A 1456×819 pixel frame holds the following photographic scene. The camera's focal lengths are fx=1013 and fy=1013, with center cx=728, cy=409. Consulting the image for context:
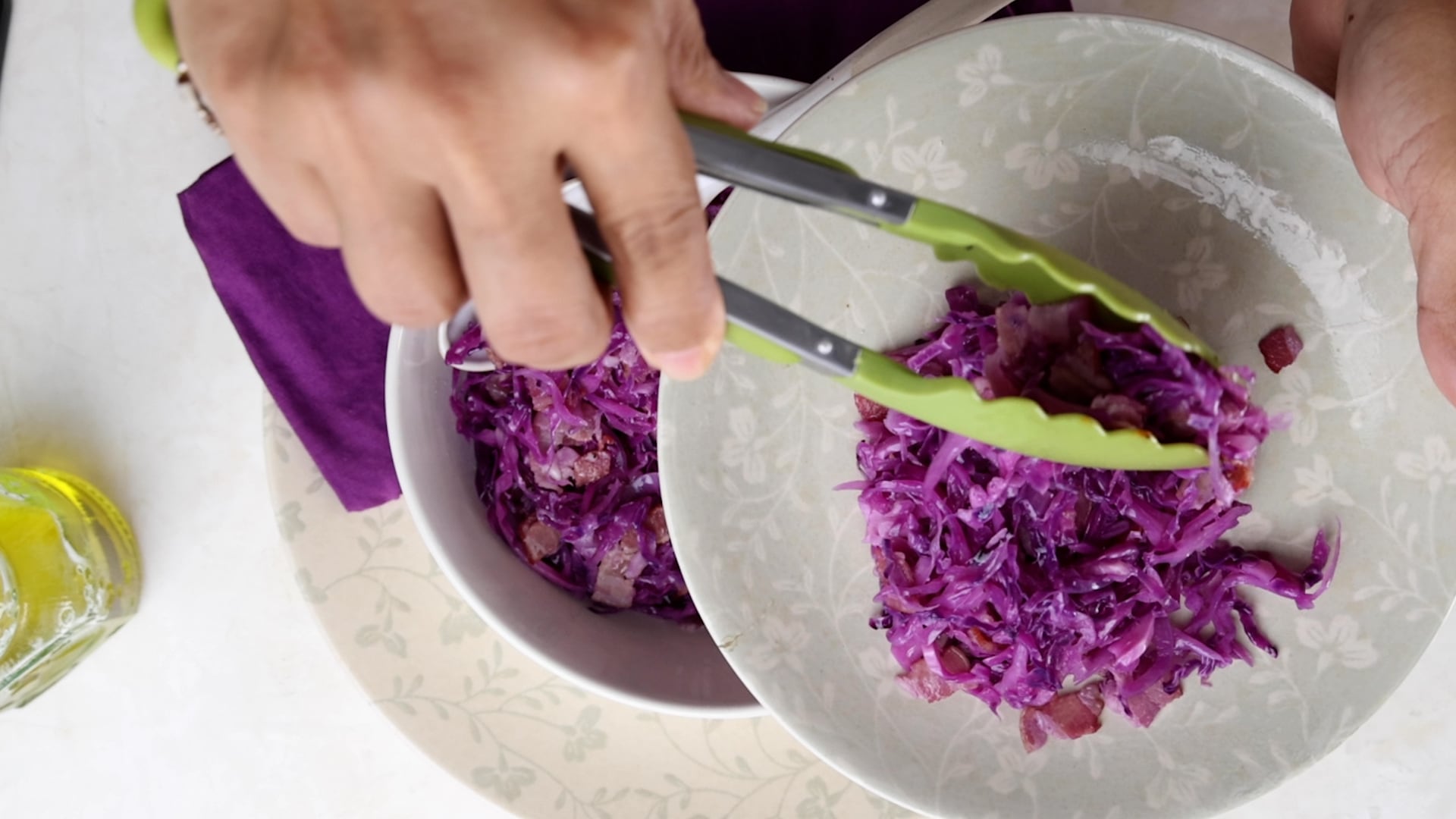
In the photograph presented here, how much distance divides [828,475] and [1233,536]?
1.83 ft

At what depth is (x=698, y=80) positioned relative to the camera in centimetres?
108

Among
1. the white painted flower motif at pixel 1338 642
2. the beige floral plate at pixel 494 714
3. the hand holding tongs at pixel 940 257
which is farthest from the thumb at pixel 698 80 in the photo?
the white painted flower motif at pixel 1338 642

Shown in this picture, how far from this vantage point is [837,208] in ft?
2.99

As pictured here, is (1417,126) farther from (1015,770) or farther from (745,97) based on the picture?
(1015,770)

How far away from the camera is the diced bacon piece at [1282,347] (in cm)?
129

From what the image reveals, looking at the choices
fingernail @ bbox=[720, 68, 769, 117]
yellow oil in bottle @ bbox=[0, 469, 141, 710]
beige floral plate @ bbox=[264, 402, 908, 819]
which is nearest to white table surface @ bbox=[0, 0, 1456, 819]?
yellow oil in bottle @ bbox=[0, 469, 141, 710]

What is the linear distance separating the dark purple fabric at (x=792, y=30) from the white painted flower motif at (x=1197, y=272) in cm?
47

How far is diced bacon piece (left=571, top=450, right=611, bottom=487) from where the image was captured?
156 centimetres

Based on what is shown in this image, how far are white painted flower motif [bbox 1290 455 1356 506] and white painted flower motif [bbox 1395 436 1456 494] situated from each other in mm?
79

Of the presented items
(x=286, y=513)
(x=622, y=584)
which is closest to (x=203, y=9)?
(x=286, y=513)

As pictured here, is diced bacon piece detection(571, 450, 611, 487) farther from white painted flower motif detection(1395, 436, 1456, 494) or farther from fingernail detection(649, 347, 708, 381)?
white painted flower motif detection(1395, 436, 1456, 494)

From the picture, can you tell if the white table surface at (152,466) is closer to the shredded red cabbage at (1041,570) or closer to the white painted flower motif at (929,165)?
the shredded red cabbage at (1041,570)

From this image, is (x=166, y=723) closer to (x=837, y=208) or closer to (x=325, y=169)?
(x=325, y=169)

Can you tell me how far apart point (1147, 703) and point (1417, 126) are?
79 centimetres
